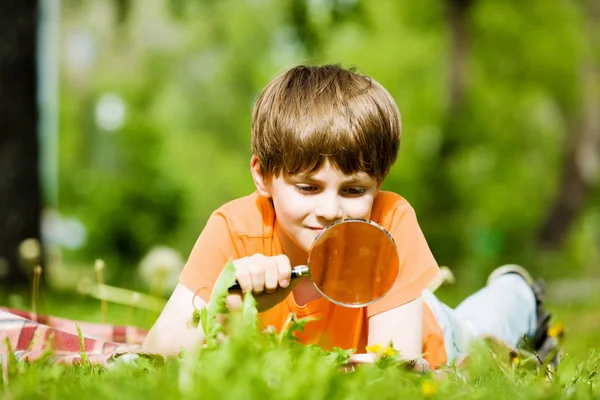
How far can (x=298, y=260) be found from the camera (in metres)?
2.79

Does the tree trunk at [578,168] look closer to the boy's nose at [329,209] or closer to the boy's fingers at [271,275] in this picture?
the boy's nose at [329,209]

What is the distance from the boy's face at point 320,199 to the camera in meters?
2.49

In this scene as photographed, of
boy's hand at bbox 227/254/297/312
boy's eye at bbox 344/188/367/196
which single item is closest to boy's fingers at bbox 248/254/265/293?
boy's hand at bbox 227/254/297/312

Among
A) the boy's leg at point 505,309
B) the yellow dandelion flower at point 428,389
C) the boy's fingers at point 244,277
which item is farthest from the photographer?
the boy's leg at point 505,309

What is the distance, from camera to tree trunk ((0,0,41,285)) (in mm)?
7367

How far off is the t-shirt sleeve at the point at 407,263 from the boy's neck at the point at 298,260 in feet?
0.73

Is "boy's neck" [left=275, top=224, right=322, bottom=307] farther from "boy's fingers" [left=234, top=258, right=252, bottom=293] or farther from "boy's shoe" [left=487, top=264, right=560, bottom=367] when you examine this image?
"boy's shoe" [left=487, top=264, right=560, bottom=367]

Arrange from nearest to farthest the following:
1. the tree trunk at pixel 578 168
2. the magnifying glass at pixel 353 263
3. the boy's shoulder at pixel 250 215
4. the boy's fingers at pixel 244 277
A: the boy's fingers at pixel 244 277 → the magnifying glass at pixel 353 263 → the boy's shoulder at pixel 250 215 → the tree trunk at pixel 578 168

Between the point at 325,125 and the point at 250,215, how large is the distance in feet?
1.48

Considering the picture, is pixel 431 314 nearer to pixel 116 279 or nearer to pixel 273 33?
pixel 116 279

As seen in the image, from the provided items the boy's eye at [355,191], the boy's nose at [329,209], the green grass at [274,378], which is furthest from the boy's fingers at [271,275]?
the boy's eye at [355,191]

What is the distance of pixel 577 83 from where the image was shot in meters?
19.1

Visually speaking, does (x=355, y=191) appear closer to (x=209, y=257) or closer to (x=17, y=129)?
(x=209, y=257)

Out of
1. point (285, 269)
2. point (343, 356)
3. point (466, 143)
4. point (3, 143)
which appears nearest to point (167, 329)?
point (285, 269)
